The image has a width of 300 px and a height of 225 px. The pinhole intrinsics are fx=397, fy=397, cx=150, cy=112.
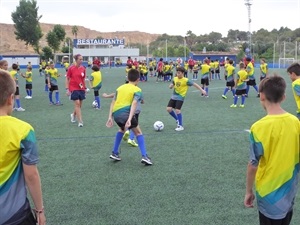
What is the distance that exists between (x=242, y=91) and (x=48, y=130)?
24.6ft

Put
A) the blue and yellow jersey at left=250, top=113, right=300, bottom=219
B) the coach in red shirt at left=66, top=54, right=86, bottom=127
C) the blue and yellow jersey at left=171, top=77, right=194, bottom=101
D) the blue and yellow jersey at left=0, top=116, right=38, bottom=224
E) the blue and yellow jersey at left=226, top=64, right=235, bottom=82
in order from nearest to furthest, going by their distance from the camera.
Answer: the blue and yellow jersey at left=0, top=116, right=38, bottom=224, the blue and yellow jersey at left=250, top=113, right=300, bottom=219, the blue and yellow jersey at left=171, top=77, right=194, bottom=101, the coach in red shirt at left=66, top=54, right=86, bottom=127, the blue and yellow jersey at left=226, top=64, right=235, bottom=82

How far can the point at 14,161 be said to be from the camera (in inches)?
99.3

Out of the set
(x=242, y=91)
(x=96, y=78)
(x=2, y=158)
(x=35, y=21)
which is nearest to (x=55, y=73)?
(x=96, y=78)

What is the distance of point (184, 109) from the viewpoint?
13945mm

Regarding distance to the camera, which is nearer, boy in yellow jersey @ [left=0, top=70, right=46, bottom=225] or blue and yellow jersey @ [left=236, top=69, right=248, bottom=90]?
boy in yellow jersey @ [left=0, top=70, right=46, bottom=225]

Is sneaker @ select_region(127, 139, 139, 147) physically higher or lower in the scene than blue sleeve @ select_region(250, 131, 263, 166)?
lower

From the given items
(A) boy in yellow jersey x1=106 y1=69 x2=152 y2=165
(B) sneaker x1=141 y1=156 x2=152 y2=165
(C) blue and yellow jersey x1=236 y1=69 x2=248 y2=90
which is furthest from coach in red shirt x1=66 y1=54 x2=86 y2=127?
(C) blue and yellow jersey x1=236 y1=69 x2=248 y2=90

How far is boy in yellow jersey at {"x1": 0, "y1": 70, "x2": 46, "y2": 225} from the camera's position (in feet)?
8.00

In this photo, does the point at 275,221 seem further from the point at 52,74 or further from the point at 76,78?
the point at 52,74

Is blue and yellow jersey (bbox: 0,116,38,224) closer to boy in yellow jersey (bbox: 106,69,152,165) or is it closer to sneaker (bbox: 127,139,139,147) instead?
boy in yellow jersey (bbox: 106,69,152,165)

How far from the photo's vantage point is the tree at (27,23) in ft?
272

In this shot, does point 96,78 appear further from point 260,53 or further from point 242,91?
point 260,53

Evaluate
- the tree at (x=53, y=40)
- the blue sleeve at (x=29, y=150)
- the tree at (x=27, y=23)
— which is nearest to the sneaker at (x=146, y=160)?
the blue sleeve at (x=29, y=150)

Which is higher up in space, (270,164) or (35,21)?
(35,21)
